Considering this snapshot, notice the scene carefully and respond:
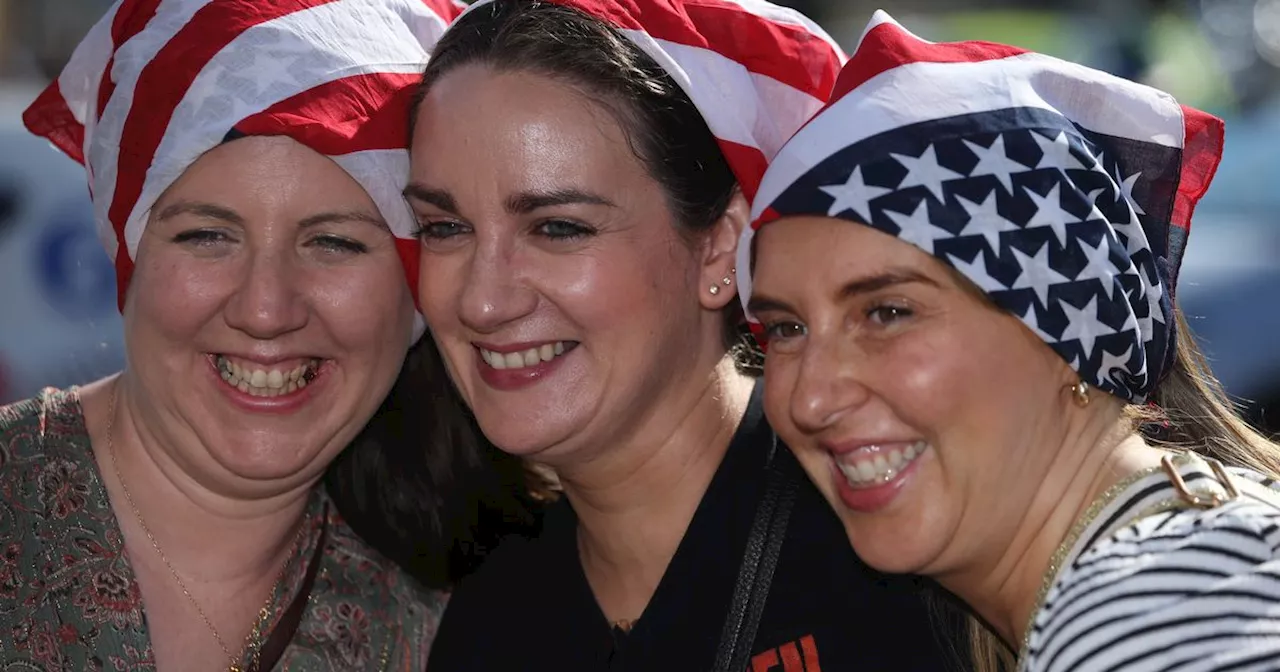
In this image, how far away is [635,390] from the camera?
2.99 m

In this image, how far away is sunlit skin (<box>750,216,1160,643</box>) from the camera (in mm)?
2385

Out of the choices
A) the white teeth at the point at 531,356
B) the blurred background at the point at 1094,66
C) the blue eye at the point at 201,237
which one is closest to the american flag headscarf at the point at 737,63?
the white teeth at the point at 531,356

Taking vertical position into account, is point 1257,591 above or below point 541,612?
above

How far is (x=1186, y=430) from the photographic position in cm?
265

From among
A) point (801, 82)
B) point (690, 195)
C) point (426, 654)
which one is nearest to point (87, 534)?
point (426, 654)

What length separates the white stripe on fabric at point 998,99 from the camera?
7.93 feet

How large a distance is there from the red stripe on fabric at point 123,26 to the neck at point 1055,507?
2143mm

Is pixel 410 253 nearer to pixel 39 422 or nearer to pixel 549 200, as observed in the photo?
pixel 549 200

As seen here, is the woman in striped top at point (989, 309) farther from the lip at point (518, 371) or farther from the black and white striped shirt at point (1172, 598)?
the lip at point (518, 371)

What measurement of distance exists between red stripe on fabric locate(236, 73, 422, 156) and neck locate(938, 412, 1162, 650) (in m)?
1.54

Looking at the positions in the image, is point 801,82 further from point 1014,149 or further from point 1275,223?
point 1275,223

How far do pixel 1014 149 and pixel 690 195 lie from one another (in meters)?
0.82

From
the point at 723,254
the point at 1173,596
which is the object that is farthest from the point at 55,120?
the point at 1173,596

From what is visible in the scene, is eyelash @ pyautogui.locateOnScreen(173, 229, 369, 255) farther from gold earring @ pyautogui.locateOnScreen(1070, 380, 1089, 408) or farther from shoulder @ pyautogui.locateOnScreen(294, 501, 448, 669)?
gold earring @ pyautogui.locateOnScreen(1070, 380, 1089, 408)
